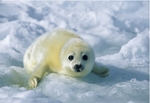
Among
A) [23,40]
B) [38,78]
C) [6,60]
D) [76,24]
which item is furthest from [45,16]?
[38,78]

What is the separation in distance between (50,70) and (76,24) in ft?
16.3

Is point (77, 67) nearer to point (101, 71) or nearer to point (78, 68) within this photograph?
point (78, 68)

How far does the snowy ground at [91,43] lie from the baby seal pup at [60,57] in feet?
0.35

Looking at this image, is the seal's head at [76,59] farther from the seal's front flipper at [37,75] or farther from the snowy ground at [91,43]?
the seal's front flipper at [37,75]

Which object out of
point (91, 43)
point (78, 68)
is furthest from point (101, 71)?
point (91, 43)

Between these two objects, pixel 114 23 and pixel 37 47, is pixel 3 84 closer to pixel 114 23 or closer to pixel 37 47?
pixel 37 47

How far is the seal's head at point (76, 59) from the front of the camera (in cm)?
396

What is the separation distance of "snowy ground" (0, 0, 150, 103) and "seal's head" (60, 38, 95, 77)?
0.10 metres

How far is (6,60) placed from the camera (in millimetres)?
4734

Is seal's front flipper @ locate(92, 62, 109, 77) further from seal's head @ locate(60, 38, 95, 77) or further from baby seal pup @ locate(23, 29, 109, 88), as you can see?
seal's head @ locate(60, 38, 95, 77)

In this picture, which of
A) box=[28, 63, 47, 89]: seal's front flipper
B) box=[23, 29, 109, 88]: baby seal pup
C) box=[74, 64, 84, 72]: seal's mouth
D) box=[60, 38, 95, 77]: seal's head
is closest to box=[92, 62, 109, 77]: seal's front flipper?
box=[23, 29, 109, 88]: baby seal pup

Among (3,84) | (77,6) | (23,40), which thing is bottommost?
(3,84)

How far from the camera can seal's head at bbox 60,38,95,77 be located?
3955 millimetres

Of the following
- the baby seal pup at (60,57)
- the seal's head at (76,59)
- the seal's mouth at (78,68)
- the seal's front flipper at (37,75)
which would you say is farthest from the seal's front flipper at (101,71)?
the seal's front flipper at (37,75)
